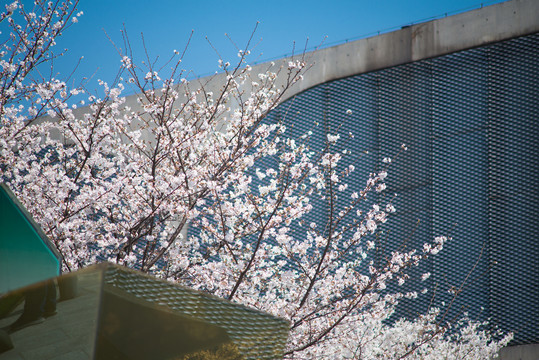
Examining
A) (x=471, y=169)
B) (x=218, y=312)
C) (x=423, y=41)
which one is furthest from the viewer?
(x=423, y=41)

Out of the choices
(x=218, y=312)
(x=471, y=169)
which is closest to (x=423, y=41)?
(x=471, y=169)

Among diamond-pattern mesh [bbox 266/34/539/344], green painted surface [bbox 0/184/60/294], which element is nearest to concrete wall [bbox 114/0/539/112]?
diamond-pattern mesh [bbox 266/34/539/344]

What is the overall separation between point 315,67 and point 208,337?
46.3 feet

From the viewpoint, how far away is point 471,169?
1294 centimetres

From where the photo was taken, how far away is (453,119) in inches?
522

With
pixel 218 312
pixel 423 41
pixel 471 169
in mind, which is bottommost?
pixel 218 312

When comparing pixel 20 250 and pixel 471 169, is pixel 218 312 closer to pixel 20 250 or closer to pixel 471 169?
pixel 20 250

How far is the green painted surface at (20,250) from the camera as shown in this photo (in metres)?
1.37

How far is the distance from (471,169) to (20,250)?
42.3 ft

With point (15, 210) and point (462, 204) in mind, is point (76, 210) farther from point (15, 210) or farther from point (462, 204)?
point (462, 204)

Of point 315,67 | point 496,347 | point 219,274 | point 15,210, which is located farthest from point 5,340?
point 315,67

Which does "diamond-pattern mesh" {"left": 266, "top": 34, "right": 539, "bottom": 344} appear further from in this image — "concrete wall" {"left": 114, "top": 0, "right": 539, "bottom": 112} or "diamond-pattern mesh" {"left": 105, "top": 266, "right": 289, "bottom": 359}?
"diamond-pattern mesh" {"left": 105, "top": 266, "right": 289, "bottom": 359}

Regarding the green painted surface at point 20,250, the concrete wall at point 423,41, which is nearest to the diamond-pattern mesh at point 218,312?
the green painted surface at point 20,250

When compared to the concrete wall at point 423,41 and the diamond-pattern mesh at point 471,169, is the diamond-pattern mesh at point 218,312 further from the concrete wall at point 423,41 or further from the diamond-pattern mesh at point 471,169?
the diamond-pattern mesh at point 471,169
